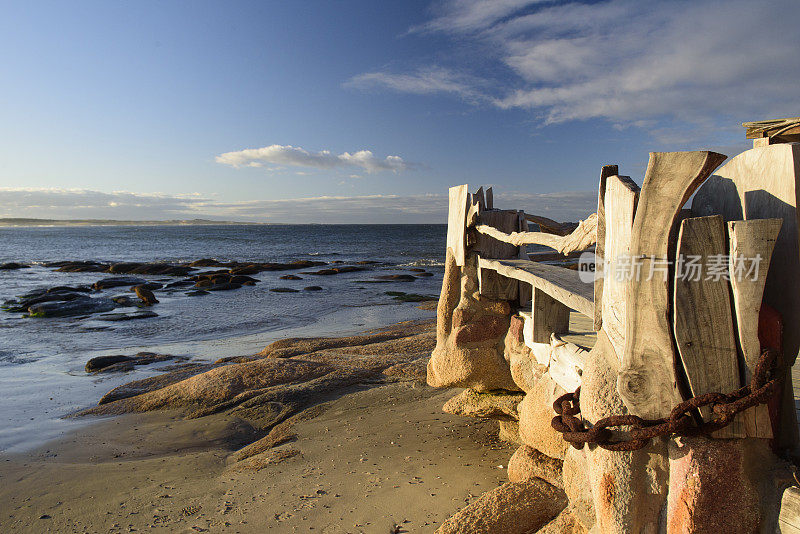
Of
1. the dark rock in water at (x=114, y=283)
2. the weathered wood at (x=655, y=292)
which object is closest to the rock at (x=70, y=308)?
the dark rock in water at (x=114, y=283)

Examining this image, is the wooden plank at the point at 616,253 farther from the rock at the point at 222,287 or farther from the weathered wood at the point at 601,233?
the rock at the point at 222,287

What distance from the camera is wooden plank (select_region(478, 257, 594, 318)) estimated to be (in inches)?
102

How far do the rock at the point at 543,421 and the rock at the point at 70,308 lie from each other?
1585cm

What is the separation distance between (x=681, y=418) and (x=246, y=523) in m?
3.07

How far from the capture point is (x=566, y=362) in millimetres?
3217

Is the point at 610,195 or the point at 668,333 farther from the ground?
the point at 610,195

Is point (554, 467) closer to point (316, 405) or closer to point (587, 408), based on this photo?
point (587, 408)

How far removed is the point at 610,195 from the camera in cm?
205

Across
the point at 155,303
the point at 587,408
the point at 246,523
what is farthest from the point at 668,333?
the point at 155,303

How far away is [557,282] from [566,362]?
1.91 ft

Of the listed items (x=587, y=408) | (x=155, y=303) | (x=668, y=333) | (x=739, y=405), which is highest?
(x=668, y=333)

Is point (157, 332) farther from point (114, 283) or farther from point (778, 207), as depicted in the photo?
point (778, 207)

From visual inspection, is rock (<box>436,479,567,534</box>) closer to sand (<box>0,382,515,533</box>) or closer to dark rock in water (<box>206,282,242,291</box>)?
sand (<box>0,382,515,533</box>)

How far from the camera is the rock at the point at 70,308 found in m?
14.9
